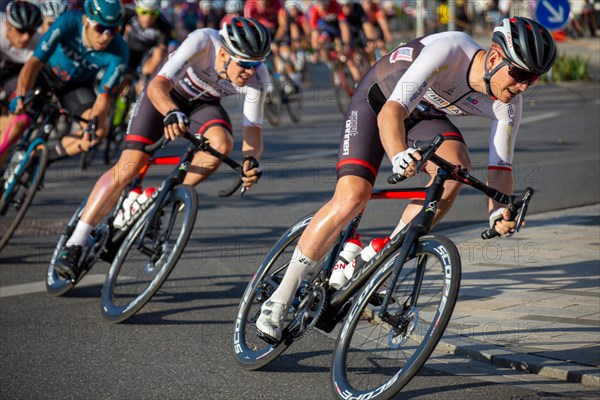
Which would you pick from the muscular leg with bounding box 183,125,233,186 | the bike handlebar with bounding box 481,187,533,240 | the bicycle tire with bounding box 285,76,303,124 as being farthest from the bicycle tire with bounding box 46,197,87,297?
the bicycle tire with bounding box 285,76,303,124

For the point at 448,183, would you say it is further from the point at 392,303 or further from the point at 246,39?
the point at 246,39

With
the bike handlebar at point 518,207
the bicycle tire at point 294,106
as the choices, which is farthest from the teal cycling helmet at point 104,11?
the bicycle tire at point 294,106

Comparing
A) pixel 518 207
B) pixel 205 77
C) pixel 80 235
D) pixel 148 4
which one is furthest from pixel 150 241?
pixel 148 4

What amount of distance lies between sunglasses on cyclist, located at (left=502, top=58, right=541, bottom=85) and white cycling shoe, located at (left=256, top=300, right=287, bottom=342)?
5.59 ft

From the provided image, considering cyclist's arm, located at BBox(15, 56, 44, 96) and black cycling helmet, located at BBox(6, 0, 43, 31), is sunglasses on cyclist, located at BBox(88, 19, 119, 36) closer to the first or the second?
cyclist's arm, located at BBox(15, 56, 44, 96)

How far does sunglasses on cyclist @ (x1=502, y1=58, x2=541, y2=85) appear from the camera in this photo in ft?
16.1

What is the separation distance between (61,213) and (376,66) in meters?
5.82

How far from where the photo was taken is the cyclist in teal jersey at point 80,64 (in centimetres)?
811

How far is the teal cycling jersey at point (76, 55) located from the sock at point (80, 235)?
1.68 metres

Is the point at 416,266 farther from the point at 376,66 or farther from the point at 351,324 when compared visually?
the point at 376,66

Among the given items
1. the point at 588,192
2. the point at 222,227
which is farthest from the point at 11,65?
the point at 588,192

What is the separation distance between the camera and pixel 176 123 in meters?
6.14

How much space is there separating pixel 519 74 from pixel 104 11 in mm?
4082

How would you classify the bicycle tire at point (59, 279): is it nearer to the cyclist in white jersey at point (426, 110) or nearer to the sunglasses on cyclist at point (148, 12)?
the cyclist in white jersey at point (426, 110)
